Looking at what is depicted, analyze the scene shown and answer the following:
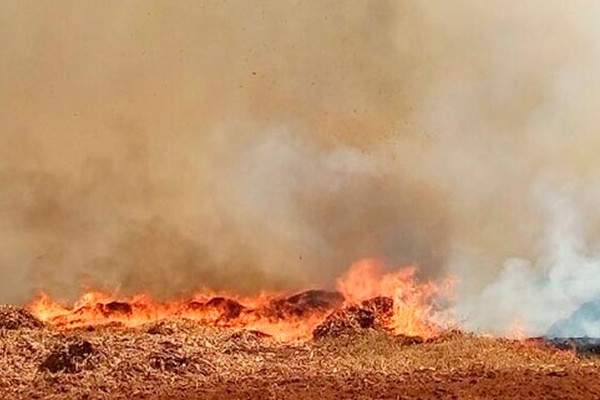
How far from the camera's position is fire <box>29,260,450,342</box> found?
1794 centimetres

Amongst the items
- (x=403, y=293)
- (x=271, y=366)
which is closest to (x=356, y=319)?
(x=403, y=293)

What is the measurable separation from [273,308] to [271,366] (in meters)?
4.28

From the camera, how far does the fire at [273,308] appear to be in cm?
1794

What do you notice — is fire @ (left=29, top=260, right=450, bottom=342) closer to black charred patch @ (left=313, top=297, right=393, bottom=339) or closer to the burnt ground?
black charred patch @ (left=313, top=297, right=393, bottom=339)

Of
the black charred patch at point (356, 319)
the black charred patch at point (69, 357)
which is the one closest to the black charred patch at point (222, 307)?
the black charred patch at point (356, 319)

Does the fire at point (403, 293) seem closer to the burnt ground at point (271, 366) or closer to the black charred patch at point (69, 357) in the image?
the burnt ground at point (271, 366)

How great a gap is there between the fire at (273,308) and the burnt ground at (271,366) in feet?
3.48

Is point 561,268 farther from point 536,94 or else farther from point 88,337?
point 88,337

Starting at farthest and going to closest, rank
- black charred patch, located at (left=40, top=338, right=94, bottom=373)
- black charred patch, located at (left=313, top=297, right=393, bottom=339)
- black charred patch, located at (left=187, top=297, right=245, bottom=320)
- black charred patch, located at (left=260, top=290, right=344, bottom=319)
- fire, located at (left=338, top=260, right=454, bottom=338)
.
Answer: black charred patch, located at (left=187, top=297, right=245, bottom=320) → black charred patch, located at (left=260, top=290, right=344, bottom=319) → fire, located at (left=338, top=260, right=454, bottom=338) → black charred patch, located at (left=313, top=297, right=393, bottom=339) → black charred patch, located at (left=40, top=338, right=94, bottom=373)

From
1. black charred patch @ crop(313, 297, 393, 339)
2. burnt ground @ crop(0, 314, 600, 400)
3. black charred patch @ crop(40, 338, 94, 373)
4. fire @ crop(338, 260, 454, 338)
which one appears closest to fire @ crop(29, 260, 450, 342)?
fire @ crop(338, 260, 454, 338)

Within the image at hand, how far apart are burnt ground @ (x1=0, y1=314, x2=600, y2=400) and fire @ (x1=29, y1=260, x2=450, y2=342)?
1061mm

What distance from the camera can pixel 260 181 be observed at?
2245 centimetres

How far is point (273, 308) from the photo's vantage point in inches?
752

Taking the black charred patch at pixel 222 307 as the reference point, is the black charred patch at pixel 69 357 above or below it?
below
